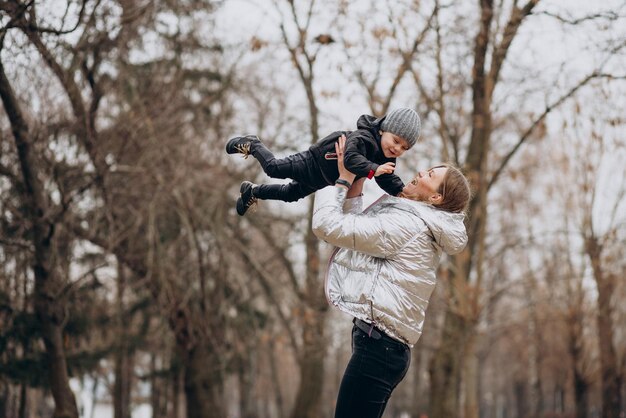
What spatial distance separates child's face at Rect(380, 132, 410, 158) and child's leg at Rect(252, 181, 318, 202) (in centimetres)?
52

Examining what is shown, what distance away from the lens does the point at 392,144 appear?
12.6 feet

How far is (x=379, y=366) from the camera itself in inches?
132

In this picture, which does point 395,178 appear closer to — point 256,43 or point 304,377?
point 256,43

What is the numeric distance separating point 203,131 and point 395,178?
12.2 metres

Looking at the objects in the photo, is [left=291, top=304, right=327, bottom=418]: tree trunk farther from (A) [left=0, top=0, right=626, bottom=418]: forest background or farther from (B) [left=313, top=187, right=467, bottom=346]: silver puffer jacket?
(B) [left=313, top=187, right=467, bottom=346]: silver puffer jacket

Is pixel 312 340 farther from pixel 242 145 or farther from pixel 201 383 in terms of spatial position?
pixel 242 145

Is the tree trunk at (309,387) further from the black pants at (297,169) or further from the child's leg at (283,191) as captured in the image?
the black pants at (297,169)

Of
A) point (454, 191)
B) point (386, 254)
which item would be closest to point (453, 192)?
point (454, 191)

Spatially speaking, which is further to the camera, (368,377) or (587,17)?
(587,17)

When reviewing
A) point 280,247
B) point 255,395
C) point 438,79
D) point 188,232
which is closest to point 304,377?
point 280,247

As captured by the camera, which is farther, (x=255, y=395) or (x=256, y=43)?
(x=255, y=395)

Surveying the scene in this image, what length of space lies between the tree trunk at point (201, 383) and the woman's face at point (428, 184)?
11.7 metres

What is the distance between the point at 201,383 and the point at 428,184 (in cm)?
1241

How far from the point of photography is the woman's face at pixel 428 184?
357 centimetres
